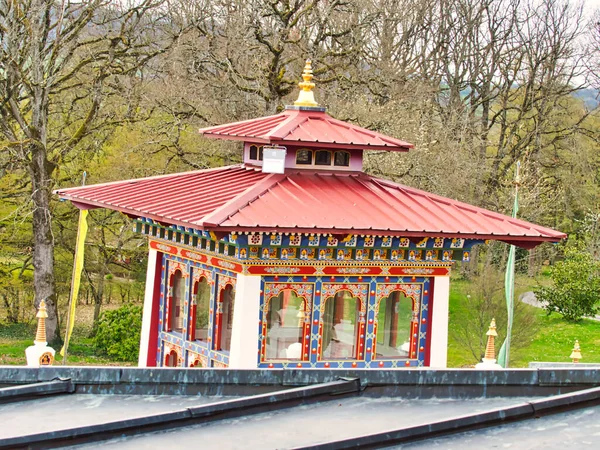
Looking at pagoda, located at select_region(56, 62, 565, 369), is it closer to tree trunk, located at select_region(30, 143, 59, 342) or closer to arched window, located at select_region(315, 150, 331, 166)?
arched window, located at select_region(315, 150, 331, 166)

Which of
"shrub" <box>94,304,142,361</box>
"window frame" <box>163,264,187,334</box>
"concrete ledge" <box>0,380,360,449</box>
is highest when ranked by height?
"window frame" <box>163,264,187,334</box>

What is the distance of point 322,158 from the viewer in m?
14.8

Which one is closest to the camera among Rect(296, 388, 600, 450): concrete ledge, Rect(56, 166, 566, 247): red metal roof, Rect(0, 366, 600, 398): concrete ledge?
Rect(296, 388, 600, 450): concrete ledge

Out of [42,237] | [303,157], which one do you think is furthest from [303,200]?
[42,237]

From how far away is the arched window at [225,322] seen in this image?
14.1m

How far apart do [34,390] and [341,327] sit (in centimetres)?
708

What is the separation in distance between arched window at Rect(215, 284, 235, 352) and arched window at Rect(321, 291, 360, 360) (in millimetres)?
1277

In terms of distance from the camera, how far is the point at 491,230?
13945 mm

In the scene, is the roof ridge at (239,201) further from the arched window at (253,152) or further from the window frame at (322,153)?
the arched window at (253,152)

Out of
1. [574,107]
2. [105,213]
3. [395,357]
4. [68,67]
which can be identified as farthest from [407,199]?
[574,107]

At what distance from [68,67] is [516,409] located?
93.9 ft

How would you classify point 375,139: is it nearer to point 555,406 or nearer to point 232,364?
point 232,364

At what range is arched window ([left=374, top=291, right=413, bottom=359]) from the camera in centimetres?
1447

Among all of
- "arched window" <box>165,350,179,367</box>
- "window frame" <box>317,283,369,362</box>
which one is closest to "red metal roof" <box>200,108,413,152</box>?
"window frame" <box>317,283,369,362</box>
